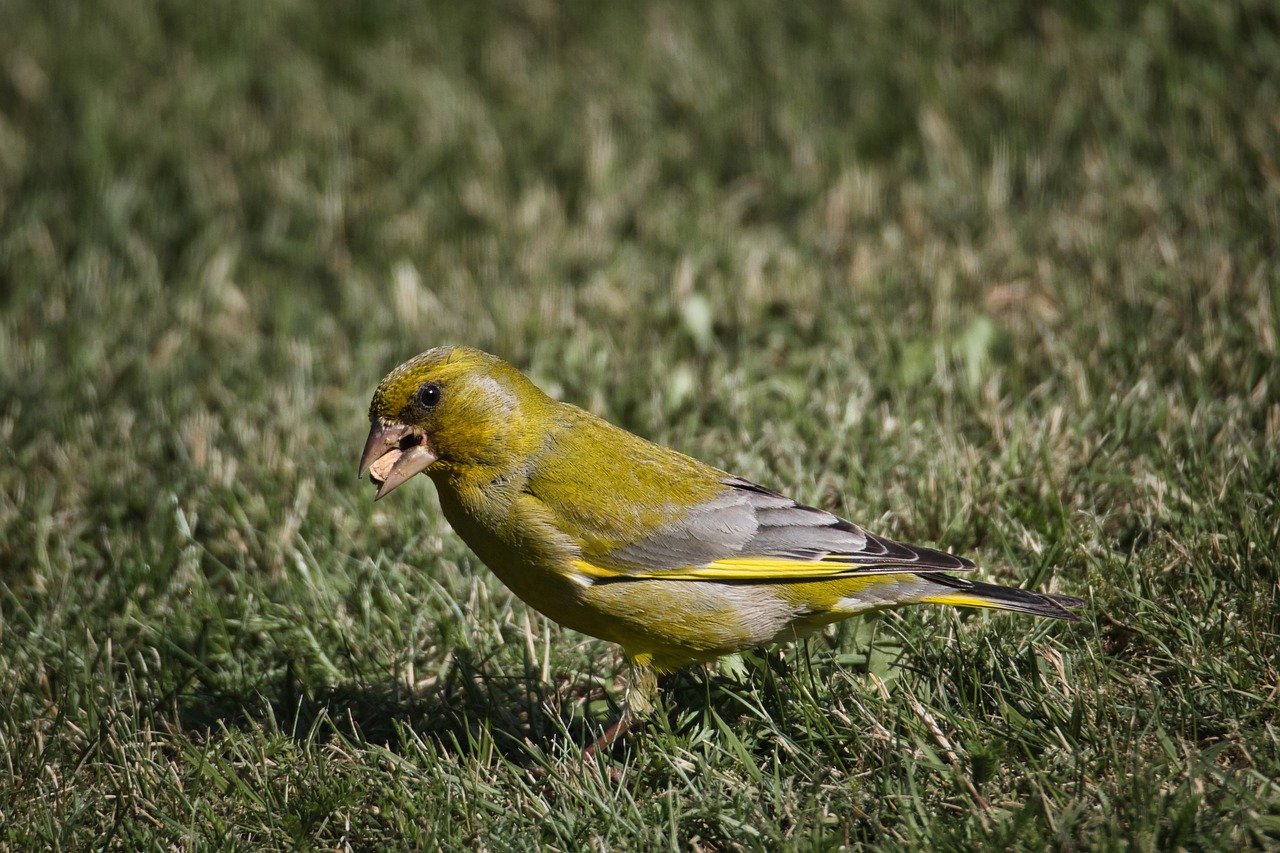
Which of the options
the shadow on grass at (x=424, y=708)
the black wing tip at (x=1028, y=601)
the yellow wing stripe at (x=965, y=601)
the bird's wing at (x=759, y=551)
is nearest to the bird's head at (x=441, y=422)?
the bird's wing at (x=759, y=551)

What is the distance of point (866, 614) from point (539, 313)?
2.50 m

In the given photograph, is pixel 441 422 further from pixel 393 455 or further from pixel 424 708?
pixel 424 708

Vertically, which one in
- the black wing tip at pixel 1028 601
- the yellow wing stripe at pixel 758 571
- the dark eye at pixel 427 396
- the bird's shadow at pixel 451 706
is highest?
the dark eye at pixel 427 396

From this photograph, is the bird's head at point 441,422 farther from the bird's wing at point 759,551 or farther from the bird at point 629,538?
the bird's wing at point 759,551

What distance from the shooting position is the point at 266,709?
4.13 meters

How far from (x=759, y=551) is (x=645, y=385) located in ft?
5.93

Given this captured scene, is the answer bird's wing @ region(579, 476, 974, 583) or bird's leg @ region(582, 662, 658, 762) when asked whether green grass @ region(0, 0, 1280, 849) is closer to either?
bird's leg @ region(582, 662, 658, 762)

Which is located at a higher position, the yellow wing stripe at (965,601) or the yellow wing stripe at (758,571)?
the yellow wing stripe at (758,571)

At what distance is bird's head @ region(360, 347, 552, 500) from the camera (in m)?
3.92

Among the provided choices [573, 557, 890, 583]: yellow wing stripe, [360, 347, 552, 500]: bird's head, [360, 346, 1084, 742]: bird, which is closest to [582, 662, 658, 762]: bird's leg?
[360, 346, 1084, 742]: bird

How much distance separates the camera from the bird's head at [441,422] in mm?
3922

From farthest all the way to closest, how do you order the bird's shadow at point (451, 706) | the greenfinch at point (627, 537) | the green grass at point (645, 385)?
the bird's shadow at point (451, 706) → the greenfinch at point (627, 537) → the green grass at point (645, 385)

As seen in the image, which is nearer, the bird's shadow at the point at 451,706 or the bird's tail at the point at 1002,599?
the bird's tail at the point at 1002,599

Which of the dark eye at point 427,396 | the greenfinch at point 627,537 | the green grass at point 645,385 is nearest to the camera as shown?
the green grass at point 645,385
